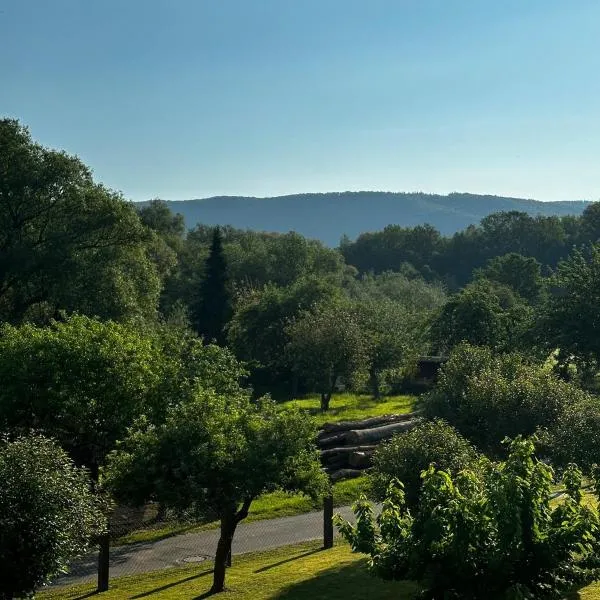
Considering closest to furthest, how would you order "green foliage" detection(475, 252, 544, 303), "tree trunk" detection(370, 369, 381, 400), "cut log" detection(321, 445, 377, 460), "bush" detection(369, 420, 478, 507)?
"bush" detection(369, 420, 478, 507) → "cut log" detection(321, 445, 377, 460) → "tree trunk" detection(370, 369, 381, 400) → "green foliage" detection(475, 252, 544, 303)

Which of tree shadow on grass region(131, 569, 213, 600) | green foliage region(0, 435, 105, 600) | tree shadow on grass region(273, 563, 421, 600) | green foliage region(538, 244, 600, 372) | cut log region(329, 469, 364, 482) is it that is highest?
green foliage region(538, 244, 600, 372)

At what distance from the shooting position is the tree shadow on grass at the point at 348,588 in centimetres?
1591

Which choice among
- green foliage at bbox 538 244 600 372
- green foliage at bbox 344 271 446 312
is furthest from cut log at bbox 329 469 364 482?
green foliage at bbox 344 271 446 312

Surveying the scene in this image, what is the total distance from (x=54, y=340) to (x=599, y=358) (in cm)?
2501

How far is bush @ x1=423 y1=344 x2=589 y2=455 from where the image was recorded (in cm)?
2178

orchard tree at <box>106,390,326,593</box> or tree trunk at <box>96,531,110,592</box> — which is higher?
orchard tree at <box>106,390,326,593</box>

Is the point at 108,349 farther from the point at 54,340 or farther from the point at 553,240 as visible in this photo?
the point at 553,240

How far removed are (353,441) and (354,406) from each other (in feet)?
62.1

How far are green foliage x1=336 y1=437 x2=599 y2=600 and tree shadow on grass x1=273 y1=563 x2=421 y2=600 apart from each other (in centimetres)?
511

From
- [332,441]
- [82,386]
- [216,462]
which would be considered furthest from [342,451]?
[216,462]

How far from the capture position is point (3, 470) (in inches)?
531

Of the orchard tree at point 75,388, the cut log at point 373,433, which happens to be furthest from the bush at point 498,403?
the cut log at point 373,433

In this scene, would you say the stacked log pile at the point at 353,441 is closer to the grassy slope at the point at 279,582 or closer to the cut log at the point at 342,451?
the cut log at the point at 342,451

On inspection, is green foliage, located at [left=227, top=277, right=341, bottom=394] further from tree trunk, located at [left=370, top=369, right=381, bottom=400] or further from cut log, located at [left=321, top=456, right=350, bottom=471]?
cut log, located at [left=321, top=456, right=350, bottom=471]
